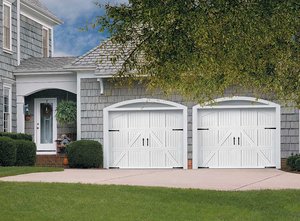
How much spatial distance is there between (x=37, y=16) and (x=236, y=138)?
10649 mm

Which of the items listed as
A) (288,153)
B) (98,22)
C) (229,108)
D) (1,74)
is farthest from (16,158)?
(98,22)

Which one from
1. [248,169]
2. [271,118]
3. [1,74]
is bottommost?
[248,169]

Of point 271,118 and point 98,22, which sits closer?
point 98,22

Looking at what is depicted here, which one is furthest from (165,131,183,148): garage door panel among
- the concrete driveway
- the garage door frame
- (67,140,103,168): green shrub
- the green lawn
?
the green lawn

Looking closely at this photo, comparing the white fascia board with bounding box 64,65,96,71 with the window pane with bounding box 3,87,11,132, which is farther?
the window pane with bounding box 3,87,11,132

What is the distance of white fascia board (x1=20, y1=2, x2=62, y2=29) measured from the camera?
91.3 ft

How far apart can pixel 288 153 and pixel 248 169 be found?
1.58 metres

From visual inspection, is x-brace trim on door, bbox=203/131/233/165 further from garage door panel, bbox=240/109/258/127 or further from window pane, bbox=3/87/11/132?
window pane, bbox=3/87/11/132

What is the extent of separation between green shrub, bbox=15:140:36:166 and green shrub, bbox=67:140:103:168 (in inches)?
51.3

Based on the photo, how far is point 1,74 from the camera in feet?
82.0

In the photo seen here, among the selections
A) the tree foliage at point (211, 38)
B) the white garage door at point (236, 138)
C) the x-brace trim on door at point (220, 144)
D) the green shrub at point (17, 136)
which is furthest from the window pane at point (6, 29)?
the tree foliage at point (211, 38)

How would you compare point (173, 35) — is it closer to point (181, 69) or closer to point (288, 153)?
point (181, 69)

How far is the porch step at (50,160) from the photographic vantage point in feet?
84.6

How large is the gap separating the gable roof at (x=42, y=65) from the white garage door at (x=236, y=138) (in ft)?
19.4
